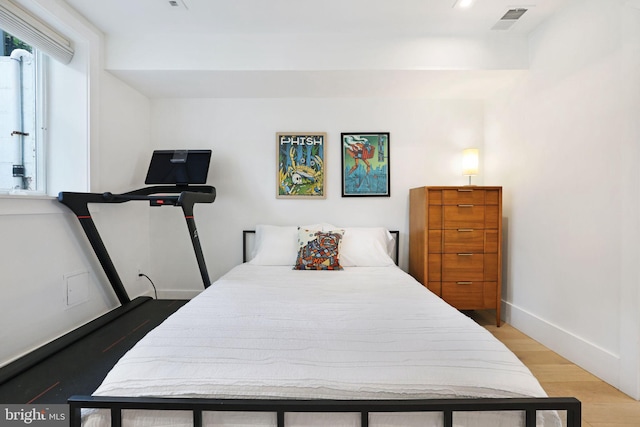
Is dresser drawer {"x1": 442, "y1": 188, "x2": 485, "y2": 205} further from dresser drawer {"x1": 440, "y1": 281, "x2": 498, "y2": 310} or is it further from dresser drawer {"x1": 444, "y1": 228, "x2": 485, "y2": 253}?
dresser drawer {"x1": 440, "y1": 281, "x2": 498, "y2": 310}

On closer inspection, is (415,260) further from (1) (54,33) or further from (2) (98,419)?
(1) (54,33)

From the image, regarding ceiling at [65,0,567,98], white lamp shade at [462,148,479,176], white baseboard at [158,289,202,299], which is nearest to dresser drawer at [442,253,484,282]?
white lamp shade at [462,148,479,176]

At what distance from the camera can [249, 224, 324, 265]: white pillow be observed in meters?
2.81

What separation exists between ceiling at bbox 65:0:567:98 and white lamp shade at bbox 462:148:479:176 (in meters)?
0.59

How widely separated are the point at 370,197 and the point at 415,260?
2.52 feet

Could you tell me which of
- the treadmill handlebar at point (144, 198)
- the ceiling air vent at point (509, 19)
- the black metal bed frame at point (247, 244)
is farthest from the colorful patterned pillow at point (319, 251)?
the ceiling air vent at point (509, 19)

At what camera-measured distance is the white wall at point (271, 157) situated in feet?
10.5

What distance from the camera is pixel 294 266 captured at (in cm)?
274

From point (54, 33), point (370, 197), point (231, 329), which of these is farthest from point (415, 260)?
point (54, 33)

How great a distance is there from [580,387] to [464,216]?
135 centimetres

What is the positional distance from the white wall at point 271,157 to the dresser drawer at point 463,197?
0.54m

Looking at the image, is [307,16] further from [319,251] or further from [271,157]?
[319,251]

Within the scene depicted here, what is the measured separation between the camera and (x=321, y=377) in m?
1.01

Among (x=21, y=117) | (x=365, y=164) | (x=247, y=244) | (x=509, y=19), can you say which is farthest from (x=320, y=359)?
(x=509, y=19)
